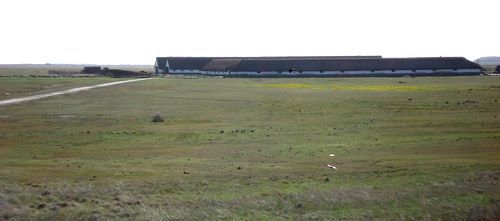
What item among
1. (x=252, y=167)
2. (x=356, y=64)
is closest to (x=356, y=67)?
(x=356, y=64)

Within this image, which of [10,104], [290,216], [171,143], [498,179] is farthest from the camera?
[10,104]

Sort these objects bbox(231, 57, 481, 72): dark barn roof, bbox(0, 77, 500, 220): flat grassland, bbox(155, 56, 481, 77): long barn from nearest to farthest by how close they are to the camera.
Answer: bbox(0, 77, 500, 220): flat grassland, bbox(155, 56, 481, 77): long barn, bbox(231, 57, 481, 72): dark barn roof

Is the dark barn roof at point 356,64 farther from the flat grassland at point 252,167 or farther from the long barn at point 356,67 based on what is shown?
the flat grassland at point 252,167

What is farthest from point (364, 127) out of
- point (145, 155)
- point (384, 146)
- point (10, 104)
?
point (10, 104)

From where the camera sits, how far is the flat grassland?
43.4 feet

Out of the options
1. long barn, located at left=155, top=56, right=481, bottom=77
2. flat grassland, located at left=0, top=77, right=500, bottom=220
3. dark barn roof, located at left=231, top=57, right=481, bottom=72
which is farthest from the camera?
dark barn roof, located at left=231, top=57, right=481, bottom=72

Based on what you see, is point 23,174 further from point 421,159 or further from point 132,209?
point 421,159

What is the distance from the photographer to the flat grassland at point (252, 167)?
1323cm

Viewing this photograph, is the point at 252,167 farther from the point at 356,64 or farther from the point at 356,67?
the point at 356,64

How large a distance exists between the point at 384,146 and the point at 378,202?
7625 millimetres

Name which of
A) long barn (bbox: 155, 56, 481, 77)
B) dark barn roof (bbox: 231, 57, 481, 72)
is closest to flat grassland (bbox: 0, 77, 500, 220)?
long barn (bbox: 155, 56, 481, 77)

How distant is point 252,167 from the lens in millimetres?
17062

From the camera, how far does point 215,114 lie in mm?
35188

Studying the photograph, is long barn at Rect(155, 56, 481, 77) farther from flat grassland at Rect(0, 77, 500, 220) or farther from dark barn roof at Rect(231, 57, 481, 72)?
flat grassland at Rect(0, 77, 500, 220)
